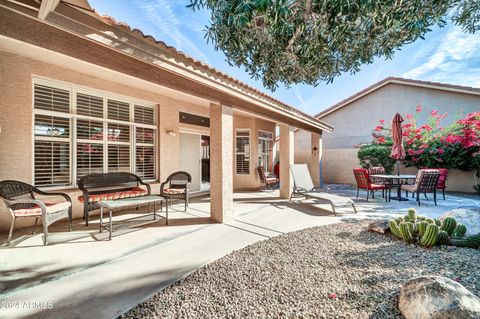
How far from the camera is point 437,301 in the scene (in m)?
1.87

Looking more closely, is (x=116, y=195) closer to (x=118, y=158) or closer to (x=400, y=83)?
(x=118, y=158)

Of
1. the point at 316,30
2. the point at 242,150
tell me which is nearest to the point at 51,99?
the point at 316,30

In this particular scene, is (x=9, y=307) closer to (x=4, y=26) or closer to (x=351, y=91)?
(x=4, y=26)

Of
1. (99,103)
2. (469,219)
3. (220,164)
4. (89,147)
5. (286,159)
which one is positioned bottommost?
(469,219)

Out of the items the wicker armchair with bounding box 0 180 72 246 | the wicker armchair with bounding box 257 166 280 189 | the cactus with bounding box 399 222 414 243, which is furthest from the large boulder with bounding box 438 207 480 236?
the wicker armchair with bounding box 0 180 72 246

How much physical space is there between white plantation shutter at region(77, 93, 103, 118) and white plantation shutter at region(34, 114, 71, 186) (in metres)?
0.48

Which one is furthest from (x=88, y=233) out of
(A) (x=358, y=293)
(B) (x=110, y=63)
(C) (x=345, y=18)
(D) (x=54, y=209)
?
(C) (x=345, y=18)

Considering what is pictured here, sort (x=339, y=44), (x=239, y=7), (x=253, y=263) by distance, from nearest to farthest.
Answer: (x=239, y=7) → (x=253, y=263) → (x=339, y=44)

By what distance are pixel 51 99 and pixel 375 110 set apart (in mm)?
17570

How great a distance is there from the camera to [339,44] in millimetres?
4008

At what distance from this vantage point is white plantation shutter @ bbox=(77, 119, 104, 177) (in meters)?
5.79

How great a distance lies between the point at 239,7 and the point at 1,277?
4.78 meters

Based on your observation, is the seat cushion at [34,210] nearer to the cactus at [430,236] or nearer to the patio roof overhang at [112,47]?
the patio roof overhang at [112,47]

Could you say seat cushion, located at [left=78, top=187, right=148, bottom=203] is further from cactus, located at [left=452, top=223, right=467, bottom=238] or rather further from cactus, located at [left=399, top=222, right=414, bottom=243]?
cactus, located at [left=452, top=223, right=467, bottom=238]
